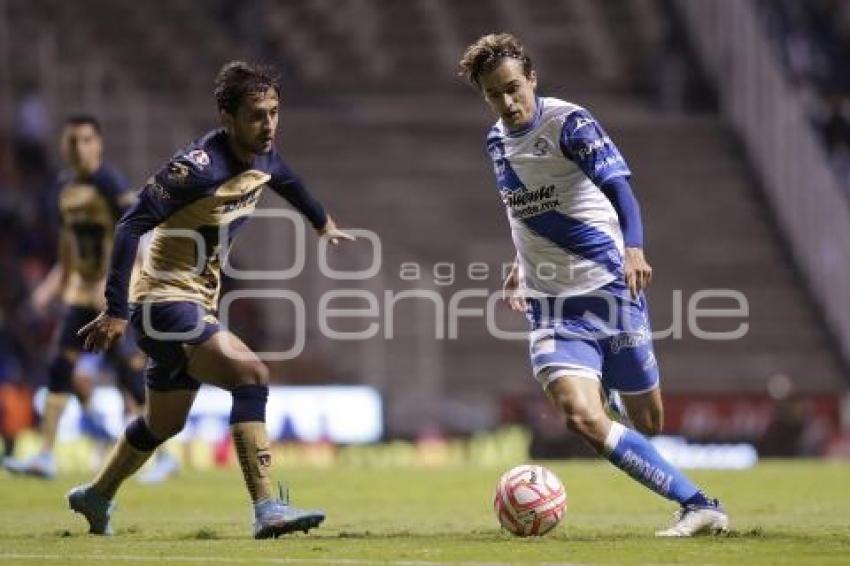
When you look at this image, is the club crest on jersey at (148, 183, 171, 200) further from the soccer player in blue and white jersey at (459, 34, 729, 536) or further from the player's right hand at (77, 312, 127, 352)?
the soccer player in blue and white jersey at (459, 34, 729, 536)

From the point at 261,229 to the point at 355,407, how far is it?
288 cm

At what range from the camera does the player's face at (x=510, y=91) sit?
395 inches

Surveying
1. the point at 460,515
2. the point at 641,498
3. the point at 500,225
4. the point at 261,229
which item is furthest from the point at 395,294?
the point at 460,515

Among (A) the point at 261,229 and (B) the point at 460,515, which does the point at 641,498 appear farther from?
(A) the point at 261,229

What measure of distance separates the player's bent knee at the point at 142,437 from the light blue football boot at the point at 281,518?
2.86ft

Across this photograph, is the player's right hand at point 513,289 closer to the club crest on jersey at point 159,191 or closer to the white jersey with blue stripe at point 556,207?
the white jersey with blue stripe at point 556,207

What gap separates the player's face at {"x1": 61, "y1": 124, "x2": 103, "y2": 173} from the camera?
15.5m

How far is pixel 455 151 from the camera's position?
29.6 meters

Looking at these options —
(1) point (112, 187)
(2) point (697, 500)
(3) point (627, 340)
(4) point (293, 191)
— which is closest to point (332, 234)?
(4) point (293, 191)

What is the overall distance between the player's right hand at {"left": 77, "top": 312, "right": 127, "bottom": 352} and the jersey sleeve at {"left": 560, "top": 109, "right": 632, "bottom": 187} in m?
2.34

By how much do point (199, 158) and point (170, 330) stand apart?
33.9 inches

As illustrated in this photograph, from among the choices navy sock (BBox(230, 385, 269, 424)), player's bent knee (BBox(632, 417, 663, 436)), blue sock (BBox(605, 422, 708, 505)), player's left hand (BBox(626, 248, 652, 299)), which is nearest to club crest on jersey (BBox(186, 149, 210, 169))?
navy sock (BBox(230, 385, 269, 424))

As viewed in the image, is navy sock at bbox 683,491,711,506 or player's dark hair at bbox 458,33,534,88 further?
player's dark hair at bbox 458,33,534,88

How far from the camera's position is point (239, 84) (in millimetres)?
9914
